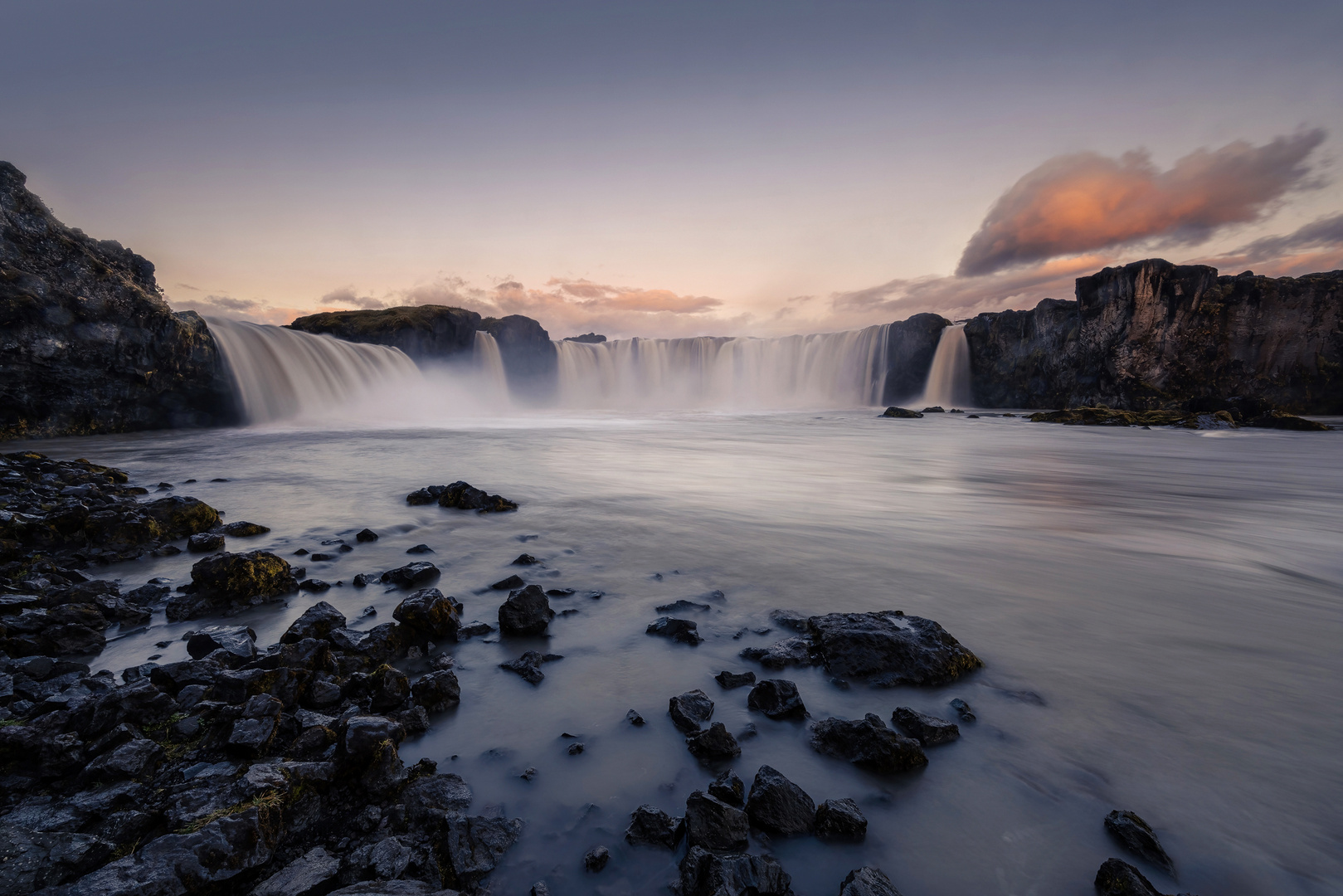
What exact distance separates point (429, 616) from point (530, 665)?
2.37ft

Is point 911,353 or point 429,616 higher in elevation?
point 911,353

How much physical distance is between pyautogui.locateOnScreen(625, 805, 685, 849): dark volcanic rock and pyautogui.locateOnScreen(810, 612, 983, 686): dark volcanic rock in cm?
129

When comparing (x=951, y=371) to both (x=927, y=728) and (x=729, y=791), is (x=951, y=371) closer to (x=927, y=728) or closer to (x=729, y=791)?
(x=927, y=728)

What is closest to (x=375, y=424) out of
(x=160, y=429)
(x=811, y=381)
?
(x=160, y=429)

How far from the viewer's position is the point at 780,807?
1.70m

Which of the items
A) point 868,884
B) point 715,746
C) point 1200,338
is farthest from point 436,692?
point 1200,338

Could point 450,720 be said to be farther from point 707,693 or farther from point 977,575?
point 977,575

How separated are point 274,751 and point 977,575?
15.0 ft

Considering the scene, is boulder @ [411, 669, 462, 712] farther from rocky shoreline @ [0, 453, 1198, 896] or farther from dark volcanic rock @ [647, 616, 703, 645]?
dark volcanic rock @ [647, 616, 703, 645]

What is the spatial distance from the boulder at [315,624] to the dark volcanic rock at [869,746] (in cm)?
261

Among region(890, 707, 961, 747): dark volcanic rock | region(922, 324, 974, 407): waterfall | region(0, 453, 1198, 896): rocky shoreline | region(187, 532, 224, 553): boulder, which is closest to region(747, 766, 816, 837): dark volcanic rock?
region(0, 453, 1198, 896): rocky shoreline

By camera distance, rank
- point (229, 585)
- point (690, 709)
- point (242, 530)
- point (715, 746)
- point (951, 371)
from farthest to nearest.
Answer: point (951, 371) → point (242, 530) → point (229, 585) → point (690, 709) → point (715, 746)

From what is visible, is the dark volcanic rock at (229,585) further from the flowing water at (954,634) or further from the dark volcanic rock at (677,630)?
the dark volcanic rock at (677,630)

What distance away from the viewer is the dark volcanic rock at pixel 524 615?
121 inches
